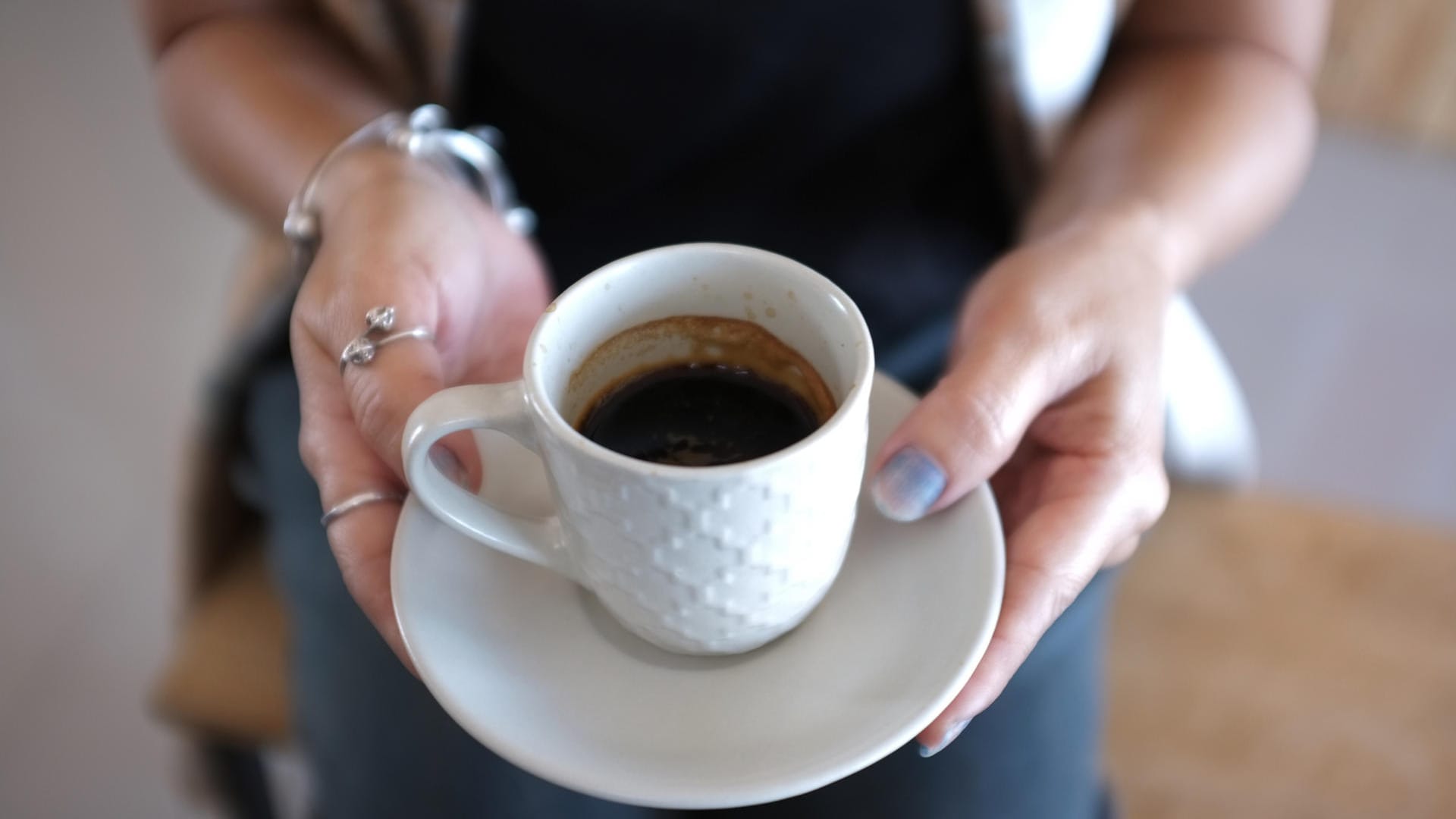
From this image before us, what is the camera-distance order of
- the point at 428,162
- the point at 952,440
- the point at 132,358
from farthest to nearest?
the point at 132,358 < the point at 428,162 < the point at 952,440

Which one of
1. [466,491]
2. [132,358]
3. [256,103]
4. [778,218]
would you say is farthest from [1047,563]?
[132,358]

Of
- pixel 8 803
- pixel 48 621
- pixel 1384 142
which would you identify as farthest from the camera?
pixel 1384 142

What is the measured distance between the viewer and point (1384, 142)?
174cm

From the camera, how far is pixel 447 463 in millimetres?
628

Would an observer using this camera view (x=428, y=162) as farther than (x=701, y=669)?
Yes

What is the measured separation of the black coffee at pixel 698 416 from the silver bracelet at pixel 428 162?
11.4 inches

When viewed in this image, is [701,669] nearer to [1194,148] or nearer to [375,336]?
[375,336]

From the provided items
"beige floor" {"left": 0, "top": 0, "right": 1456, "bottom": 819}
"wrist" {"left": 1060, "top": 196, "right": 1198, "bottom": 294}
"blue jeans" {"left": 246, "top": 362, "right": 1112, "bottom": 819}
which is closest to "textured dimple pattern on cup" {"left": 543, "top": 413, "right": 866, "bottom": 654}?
"blue jeans" {"left": 246, "top": 362, "right": 1112, "bottom": 819}

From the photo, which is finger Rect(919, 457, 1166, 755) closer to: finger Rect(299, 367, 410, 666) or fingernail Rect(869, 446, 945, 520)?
fingernail Rect(869, 446, 945, 520)

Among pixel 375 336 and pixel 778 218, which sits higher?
pixel 375 336

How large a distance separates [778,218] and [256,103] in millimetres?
473

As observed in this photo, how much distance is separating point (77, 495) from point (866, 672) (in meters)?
1.37

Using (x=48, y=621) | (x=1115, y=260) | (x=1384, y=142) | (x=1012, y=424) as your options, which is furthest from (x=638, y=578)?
(x=1384, y=142)

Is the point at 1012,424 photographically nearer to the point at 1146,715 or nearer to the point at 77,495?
the point at 1146,715
